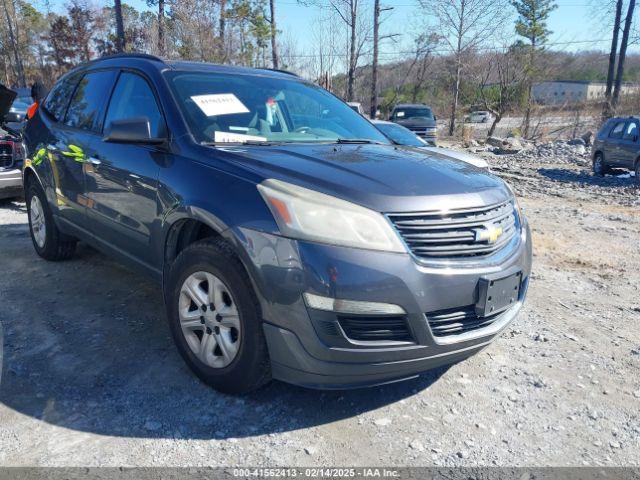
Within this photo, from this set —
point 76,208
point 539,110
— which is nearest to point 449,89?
point 539,110

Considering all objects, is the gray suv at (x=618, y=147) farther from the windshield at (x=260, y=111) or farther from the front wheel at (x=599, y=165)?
the windshield at (x=260, y=111)

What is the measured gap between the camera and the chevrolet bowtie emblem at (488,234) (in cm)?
272

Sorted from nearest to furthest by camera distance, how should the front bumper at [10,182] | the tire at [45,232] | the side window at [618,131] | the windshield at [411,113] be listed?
the tire at [45,232], the front bumper at [10,182], the side window at [618,131], the windshield at [411,113]

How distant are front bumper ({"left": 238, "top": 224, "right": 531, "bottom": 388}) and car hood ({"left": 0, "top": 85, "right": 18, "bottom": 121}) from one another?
247 inches

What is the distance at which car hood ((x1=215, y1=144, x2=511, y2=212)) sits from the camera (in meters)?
2.60

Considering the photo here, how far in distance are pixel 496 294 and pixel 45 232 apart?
422 cm

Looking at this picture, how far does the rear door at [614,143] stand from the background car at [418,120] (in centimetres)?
748

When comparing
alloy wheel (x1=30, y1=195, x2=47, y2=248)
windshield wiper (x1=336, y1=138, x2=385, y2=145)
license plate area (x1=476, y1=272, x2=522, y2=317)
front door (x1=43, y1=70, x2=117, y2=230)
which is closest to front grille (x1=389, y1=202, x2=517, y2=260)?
license plate area (x1=476, y1=272, x2=522, y2=317)

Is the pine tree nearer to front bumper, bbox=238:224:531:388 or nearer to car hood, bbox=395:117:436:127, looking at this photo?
car hood, bbox=395:117:436:127

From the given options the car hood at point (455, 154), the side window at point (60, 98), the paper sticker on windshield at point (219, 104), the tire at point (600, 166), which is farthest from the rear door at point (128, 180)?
the tire at point (600, 166)

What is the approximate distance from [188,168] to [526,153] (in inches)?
783

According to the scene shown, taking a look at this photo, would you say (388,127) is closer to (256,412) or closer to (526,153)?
(256,412)

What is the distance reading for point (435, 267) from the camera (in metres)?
2.53

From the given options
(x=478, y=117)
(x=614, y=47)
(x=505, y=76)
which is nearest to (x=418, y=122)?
(x=505, y=76)
